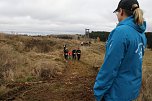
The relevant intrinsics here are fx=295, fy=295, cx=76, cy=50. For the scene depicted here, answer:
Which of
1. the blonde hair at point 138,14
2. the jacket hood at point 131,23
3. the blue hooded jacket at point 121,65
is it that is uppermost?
the blonde hair at point 138,14

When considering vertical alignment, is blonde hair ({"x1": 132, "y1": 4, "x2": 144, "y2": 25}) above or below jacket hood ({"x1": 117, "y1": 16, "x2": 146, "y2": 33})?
above

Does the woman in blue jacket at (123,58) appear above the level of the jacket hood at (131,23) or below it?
below

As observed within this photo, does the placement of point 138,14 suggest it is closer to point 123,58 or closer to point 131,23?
point 131,23

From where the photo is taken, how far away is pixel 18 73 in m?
12.1

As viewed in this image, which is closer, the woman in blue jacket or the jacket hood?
the woman in blue jacket

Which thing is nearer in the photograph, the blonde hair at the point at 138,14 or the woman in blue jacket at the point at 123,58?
the woman in blue jacket at the point at 123,58

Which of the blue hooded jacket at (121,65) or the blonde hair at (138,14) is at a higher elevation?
the blonde hair at (138,14)

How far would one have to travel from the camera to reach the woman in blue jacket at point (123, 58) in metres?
2.96

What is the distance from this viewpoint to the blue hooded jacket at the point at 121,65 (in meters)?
2.96

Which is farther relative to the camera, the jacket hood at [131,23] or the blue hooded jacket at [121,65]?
the jacket hood at [131,23]

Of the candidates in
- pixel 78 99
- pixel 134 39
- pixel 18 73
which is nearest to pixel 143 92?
pixel 78 99

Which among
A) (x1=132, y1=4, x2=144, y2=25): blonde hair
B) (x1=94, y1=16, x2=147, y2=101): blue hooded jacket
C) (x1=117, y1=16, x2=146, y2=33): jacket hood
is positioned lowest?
(x1=94, y1=16, x2=147, y2=101): blue hooded jacket

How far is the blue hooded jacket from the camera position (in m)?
2.96

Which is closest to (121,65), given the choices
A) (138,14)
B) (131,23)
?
(131,23)
